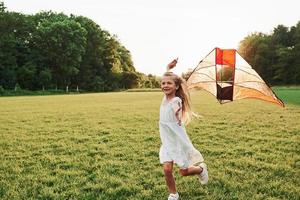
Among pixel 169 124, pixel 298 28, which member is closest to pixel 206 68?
pixel 169 124

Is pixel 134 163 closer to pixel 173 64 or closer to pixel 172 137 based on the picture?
pixel 172 137

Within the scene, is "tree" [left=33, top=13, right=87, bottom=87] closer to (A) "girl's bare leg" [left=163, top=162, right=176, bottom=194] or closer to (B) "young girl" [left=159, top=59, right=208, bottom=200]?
(B) "young girl" [left=159, top=59, right=208, bottom=200]

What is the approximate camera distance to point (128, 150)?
754 centimetres

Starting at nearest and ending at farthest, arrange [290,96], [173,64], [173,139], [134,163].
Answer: [173,139]
[173,64]
[134,163]
[290,96]

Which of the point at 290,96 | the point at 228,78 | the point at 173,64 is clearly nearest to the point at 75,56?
the point at 290,96

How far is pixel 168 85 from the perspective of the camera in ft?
15.9

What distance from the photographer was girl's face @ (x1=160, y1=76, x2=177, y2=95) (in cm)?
483

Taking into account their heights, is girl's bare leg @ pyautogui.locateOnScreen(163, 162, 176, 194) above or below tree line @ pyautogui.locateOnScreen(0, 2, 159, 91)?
below

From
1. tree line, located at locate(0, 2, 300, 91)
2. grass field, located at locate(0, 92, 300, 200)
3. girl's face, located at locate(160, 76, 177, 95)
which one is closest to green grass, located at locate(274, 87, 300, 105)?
grass field, located at locate(0, 92, 300, 200)

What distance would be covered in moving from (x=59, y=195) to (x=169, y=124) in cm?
170

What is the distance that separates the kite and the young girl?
0.76 m

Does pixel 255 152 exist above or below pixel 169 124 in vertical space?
below

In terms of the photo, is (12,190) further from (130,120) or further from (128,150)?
(130,120)

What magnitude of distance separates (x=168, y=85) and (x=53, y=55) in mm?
61869
